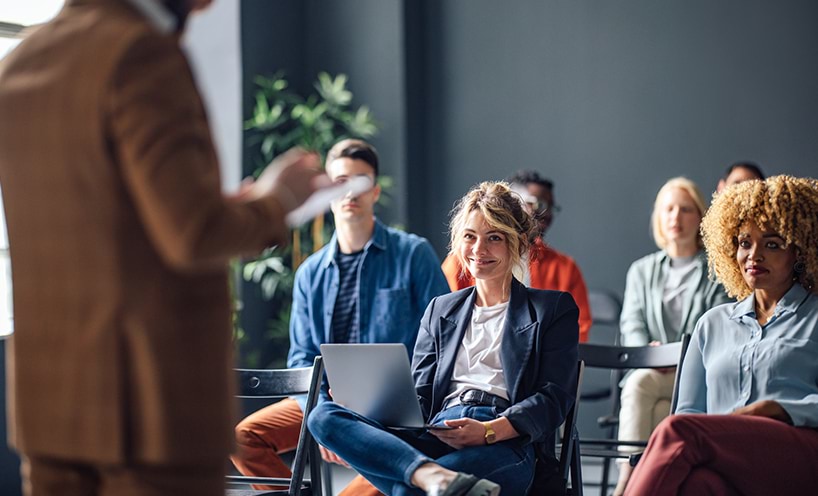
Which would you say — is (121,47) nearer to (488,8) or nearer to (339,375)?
(339,375)

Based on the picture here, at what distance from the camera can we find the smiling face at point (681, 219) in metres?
4.52

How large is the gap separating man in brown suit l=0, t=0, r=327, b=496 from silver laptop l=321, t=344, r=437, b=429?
1.23 meters

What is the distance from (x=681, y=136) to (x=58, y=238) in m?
4.39

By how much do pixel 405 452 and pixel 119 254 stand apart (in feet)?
4.45

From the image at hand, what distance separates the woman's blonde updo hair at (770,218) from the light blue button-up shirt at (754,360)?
10 cm

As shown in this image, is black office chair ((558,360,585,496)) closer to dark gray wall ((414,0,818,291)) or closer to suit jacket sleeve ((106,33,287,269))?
suit jacket sleeve ((106,33,287,269))

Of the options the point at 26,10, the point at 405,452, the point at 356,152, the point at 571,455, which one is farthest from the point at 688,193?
the point at 26,10

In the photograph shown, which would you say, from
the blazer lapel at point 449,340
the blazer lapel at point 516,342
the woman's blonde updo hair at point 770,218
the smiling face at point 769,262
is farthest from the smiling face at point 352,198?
the smiling face at point 769,262

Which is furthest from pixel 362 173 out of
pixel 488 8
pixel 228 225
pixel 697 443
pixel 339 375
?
pixel 228 225

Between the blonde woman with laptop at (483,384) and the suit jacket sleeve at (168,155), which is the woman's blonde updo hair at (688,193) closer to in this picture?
the blonde woman with laptop at (483,384)

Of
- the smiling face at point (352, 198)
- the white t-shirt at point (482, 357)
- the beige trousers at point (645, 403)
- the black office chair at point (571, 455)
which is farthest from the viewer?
the beige trousers at point (645, 403)

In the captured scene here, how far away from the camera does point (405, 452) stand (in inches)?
101

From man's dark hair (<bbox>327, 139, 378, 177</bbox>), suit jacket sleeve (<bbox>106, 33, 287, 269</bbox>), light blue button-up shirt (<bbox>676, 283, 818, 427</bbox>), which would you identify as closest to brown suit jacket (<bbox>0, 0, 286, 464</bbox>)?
suit jacket sleeve (<bbox>106, 33, 287, 269</bbox>)

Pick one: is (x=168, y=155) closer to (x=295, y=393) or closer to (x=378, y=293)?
(x=295, y=393)
